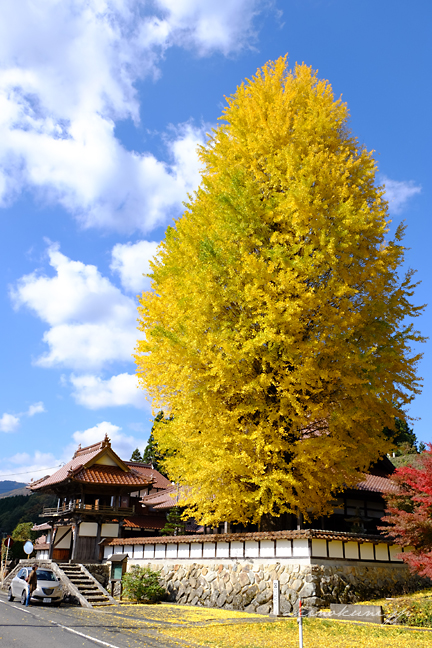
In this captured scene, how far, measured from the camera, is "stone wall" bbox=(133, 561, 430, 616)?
498 inches

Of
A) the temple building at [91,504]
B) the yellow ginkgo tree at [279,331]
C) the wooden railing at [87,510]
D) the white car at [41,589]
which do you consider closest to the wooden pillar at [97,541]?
the temple building at [91,504]

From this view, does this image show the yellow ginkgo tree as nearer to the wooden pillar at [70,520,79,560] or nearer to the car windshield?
the car windshield

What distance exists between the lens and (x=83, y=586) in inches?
737

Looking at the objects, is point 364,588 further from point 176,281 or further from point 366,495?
point 176,281

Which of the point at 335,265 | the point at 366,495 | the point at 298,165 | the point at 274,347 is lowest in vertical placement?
the point at 366,495

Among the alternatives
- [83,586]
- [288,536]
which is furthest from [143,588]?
[288,536]

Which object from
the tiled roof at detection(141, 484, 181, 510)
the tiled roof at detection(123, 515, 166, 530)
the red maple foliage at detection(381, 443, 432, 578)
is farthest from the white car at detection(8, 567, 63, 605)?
the tiled roof at detection(123, 515, 166, 530)

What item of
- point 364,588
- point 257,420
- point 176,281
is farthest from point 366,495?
point 176,281

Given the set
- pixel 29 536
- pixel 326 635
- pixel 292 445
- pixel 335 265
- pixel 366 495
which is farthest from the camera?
pixel 29 536

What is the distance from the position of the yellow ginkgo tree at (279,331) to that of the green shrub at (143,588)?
4825 millimetres

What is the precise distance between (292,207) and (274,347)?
13.4 ft

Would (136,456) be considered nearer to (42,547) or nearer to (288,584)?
(42,547)

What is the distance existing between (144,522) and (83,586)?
37.2 feet

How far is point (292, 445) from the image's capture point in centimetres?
1298
